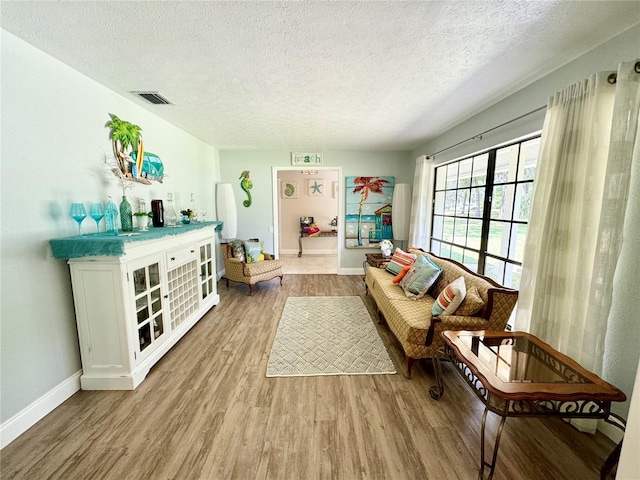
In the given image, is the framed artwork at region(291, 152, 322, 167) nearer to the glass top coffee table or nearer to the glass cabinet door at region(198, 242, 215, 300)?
the glass cabinet door at region(198, 242, 215, 300)

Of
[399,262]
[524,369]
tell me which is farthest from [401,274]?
[524,369]

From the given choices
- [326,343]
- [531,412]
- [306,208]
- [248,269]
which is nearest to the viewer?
[531,412]

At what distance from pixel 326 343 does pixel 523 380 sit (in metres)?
1.67

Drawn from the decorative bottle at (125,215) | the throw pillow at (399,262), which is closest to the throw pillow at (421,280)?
the throw pillow at (399,262)

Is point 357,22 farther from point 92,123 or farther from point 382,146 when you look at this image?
point 382,146

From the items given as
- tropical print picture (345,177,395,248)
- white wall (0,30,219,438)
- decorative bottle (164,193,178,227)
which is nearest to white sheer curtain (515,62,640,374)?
tropical print picture (345,177,395,248)

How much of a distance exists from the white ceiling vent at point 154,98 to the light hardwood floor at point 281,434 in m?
2.52

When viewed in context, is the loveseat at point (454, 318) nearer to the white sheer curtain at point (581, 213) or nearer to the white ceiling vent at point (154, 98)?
the white sheer curtain at point (581, 213)

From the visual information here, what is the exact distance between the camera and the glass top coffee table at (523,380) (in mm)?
1152

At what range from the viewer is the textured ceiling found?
4.30 feet

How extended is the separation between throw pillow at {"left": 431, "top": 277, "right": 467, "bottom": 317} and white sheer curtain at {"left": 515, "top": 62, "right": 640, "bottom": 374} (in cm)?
41

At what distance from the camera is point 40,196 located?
165 cm

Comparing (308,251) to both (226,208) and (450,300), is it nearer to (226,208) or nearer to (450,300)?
(226,208)

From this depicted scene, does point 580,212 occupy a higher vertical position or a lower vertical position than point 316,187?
lower
